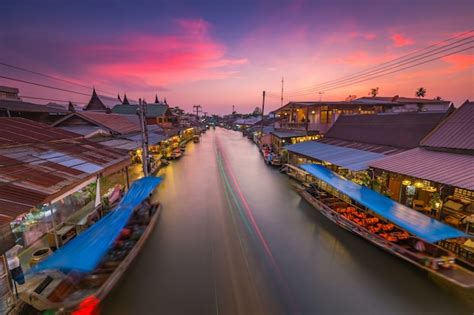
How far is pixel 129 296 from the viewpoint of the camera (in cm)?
832

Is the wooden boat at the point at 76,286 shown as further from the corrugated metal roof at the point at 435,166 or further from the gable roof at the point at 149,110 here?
the gable roof at the point at 149,110

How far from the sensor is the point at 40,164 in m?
9.91

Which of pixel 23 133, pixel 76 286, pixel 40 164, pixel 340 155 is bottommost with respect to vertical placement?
pixel 76 286

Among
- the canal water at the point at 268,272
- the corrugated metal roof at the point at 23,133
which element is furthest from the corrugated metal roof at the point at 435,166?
the corrugated metal roof at the point at 23,133

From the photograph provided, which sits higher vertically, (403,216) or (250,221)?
(403,216)

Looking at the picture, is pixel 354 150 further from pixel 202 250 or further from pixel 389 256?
pixel 202 250

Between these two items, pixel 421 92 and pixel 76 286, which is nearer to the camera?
pixel 76 286

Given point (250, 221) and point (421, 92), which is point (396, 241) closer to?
point (250, 221)

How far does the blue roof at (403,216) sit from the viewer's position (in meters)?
8.76

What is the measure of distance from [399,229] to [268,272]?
24.9 feet

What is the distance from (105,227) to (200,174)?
1729 centimetres

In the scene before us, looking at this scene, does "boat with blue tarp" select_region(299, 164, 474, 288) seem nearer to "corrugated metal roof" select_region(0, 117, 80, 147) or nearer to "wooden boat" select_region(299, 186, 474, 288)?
"wooden boat" select_region(299, 186, 474, 288)

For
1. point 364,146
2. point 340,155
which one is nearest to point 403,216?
point 340,155

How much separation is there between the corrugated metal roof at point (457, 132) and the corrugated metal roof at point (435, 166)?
0.56 m
